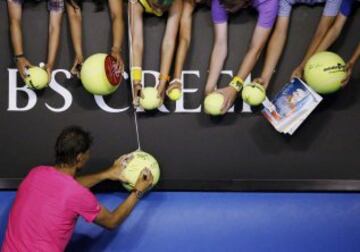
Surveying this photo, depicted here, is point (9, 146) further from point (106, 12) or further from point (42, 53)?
point (106, 12)

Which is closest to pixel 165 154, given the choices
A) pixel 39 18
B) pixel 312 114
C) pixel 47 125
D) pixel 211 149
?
pixel 211 149

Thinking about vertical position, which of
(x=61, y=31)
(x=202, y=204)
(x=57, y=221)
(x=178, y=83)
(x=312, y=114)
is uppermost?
(x=61, y=31)

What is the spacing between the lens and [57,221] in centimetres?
203

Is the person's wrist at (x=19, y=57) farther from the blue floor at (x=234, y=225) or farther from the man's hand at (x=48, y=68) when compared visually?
the blue floor at (x=234, y=225)

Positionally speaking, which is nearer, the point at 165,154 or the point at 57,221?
the point at 57,221

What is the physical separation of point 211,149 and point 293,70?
2.03 feet

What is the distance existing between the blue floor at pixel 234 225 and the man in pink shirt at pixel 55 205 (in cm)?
44

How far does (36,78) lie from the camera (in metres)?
2.51

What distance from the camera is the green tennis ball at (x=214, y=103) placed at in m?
2.49

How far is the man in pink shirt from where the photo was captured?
2.02 m

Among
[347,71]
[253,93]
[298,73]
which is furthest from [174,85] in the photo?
[347,71]

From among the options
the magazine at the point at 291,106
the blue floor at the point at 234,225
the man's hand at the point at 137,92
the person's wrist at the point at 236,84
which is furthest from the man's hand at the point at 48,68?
the magazine at the point at 291,106

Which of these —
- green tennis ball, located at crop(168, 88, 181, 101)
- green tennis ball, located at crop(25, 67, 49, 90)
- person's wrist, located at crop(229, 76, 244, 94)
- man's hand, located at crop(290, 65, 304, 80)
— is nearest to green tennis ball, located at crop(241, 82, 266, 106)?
person's wrist, located at crop(229, 76, 244, 94)

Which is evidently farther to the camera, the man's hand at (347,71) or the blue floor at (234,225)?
the blue floor at (234,225)
